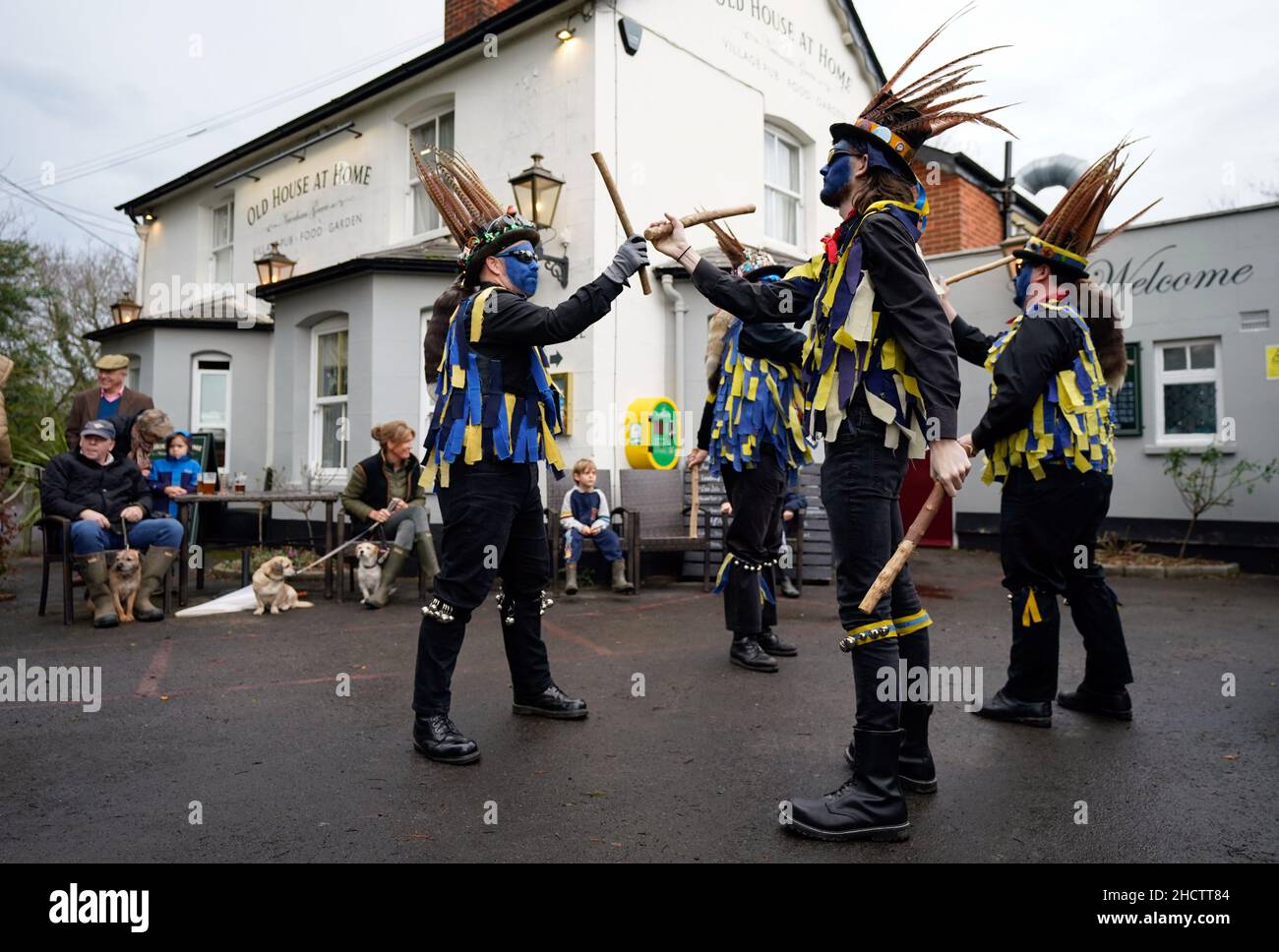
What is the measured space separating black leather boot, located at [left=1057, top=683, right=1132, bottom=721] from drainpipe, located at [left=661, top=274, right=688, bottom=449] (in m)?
6.50

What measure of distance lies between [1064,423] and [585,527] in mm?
5104

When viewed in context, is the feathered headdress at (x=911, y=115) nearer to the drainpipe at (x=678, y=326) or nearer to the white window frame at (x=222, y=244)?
the drainpipe at (x=678, y=326)

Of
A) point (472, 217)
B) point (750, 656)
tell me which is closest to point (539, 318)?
point (472, 217)

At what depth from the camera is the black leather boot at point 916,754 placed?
119 inches

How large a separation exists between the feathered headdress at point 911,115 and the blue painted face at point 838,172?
5 cm

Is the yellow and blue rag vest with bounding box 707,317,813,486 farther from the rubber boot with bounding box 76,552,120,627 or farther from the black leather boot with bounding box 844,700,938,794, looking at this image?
the rubber boot with bounding box 76,552,120,627

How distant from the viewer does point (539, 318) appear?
3334mm

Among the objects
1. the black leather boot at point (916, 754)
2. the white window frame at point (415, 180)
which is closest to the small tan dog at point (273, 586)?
the black leather boot at point (916, 754)

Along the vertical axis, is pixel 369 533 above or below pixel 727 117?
below
